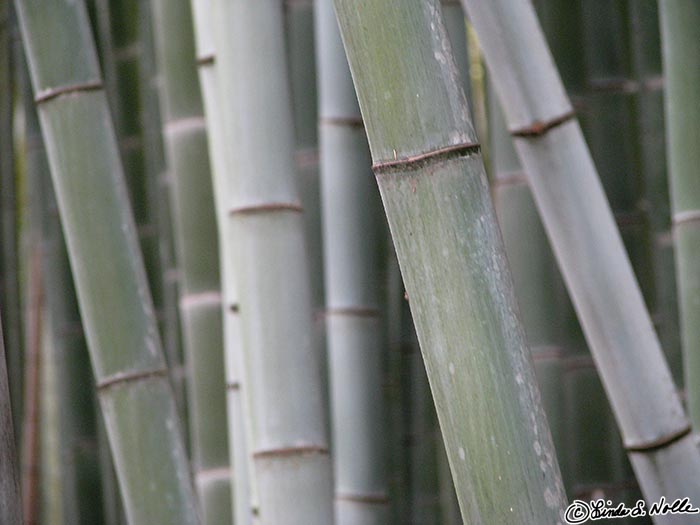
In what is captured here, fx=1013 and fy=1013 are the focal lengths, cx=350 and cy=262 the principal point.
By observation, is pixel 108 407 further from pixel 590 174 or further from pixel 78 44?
pixel 590 174

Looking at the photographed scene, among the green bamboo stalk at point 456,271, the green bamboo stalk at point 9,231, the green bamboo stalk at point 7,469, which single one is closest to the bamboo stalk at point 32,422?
the green bamboo stalk at point 9,231

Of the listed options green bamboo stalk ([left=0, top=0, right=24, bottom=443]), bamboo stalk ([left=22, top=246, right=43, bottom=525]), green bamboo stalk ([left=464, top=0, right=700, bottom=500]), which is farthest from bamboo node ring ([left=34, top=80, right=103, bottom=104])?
bamboo stalk ([left=22, top=246, right=43, bottom=525])

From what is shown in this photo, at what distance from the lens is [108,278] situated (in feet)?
4.06

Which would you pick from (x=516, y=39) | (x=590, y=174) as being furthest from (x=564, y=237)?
(x=516, y=39)

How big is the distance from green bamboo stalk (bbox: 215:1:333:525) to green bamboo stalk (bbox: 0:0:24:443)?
1.65 m

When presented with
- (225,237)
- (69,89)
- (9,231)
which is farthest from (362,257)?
(9,231)

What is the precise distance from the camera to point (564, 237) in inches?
46.8

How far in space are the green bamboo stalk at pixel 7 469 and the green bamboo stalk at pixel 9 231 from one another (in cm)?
194

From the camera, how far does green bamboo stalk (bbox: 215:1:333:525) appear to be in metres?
1.13

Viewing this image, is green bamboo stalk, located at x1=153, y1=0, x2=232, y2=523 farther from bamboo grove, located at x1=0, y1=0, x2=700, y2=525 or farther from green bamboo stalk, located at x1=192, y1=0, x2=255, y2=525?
green bamboo stalk, located at x1=192, y1=0, x2=255, y2=525

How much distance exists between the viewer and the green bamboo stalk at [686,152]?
1341 mm

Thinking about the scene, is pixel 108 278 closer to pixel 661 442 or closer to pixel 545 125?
pixel 545 125

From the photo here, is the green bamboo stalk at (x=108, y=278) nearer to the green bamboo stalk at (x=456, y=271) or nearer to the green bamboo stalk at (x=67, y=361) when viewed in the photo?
the green bamboo stalk at (x=456, y=271)

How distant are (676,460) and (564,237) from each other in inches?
11.4
